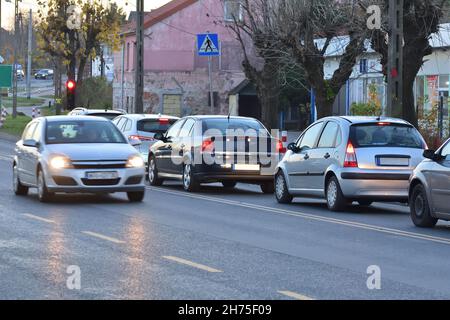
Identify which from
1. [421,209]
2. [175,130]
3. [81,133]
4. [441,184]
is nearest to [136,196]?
[81,133]

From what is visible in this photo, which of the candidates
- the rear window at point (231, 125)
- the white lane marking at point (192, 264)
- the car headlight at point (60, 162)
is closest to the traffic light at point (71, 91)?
the rear window at point (231, 125)

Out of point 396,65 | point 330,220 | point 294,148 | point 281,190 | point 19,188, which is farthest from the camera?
point 396,65

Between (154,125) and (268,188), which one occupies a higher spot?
(154,125)

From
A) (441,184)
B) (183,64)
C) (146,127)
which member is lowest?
(441,184)

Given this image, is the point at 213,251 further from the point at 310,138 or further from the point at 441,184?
the point at 310,138

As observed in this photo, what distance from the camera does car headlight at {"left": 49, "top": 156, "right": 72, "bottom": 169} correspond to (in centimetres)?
2091

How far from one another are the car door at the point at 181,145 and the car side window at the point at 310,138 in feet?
11.8

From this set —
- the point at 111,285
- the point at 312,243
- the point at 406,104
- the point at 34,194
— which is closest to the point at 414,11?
the point at 406,104

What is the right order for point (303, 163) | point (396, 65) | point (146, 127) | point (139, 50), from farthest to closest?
point (139, 50) → point (146, 127) → point (396, 65) → point (303, 163)

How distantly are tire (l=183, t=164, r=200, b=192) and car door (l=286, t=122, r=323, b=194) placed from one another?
119 inches

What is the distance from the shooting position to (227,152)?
2438cm

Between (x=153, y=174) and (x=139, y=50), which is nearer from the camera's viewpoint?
(x=153, y=174)

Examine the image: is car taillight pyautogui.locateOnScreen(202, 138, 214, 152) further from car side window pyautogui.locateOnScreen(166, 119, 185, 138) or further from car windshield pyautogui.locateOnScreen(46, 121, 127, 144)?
car windshield pyautogui.locateOnScreen(46, 121, 127, 144)

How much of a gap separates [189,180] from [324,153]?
15.9 feet
